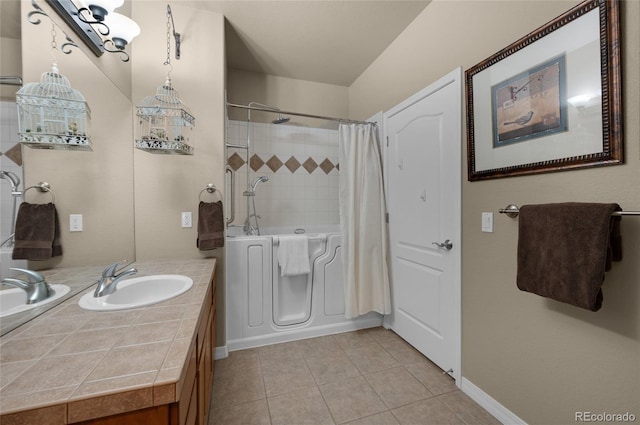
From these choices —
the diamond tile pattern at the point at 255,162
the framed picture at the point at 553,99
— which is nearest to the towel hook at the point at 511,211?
the framed picture at the point at 553,99

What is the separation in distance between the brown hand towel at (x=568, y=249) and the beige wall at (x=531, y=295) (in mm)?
104

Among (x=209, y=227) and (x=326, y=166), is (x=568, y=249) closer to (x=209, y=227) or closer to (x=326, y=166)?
(x=209, y=227)

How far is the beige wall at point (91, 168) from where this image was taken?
97 centimetres

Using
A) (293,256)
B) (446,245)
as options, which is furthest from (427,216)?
(293,256)

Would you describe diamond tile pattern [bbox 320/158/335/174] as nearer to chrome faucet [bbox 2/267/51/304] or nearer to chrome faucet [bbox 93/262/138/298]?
chrome faucet [bbox 93/262/138/298]

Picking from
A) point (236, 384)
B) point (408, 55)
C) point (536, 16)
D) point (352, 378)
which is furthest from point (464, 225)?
point (236, 384)

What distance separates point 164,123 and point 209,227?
766 mm

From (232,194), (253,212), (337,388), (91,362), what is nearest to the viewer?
(91,362)

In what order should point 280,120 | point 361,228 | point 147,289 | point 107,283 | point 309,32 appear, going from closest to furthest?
1. point 107,283
2. point 147,289
3. point 309,32
4. point 361,228
5. point 280,120

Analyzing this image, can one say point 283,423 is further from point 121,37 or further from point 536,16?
point 536,16

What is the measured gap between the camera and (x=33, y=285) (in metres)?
0.95

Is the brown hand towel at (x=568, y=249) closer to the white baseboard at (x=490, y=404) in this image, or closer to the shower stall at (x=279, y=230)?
the white baseboard at (x=490, y=404)

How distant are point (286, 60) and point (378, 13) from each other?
105 cm

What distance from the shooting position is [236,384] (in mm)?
1798
